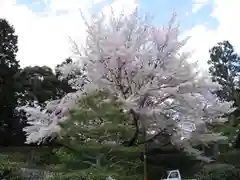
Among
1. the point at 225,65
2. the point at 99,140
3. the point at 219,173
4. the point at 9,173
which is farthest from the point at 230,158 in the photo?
the point at 225,65

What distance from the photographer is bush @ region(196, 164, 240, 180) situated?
41.2 feet

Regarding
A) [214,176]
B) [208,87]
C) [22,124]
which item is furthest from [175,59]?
[22,124]

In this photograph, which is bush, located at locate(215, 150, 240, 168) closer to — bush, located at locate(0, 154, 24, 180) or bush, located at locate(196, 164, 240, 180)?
bush, located at locate(196, 164, 240, 180)

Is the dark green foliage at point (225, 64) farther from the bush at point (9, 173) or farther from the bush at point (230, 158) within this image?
the bush at point (9, 173)

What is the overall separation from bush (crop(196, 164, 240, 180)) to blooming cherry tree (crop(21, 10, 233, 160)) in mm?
1829

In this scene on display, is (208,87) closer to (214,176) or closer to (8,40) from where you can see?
Result: (214,176)

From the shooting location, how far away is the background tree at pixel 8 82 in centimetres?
2522

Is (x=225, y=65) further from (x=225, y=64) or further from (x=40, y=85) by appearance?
(x=40, y=85)

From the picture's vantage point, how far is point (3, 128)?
26.4 metres

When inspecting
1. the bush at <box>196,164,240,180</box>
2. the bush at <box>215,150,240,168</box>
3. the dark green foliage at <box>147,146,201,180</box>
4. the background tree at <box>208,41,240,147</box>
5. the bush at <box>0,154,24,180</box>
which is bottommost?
the bush at <box>0,154,24,180</box>

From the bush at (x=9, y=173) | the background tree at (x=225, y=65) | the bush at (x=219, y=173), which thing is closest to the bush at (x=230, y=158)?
the bush at (x=219, y=173)

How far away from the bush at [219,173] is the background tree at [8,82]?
50.8ft

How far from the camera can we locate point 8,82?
25.6 m

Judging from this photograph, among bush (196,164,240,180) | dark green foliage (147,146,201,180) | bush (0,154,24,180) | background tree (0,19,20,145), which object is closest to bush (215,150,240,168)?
dark green foliage (147,146,201,180)
